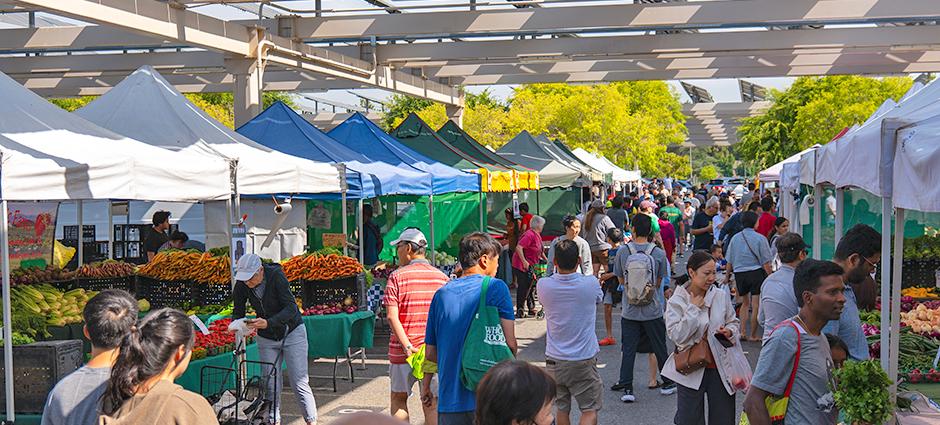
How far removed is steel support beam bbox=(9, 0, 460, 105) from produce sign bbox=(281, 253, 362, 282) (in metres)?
4.68

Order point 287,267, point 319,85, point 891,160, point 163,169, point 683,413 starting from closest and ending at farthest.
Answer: point 891,160
point 683,413
point 163,169
point 287,267
point 319,85

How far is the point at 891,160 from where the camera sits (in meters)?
5.68

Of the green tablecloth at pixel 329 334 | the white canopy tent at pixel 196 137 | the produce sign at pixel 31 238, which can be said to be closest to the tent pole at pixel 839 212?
the green tablecloth at pixel 329 334

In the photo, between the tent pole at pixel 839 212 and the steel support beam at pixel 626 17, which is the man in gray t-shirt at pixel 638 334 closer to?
the tent pole at pixel 839 212

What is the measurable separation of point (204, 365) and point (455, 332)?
3.68 meters

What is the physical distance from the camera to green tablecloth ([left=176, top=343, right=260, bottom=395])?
346 inches

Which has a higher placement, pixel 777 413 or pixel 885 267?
pixel 885 267

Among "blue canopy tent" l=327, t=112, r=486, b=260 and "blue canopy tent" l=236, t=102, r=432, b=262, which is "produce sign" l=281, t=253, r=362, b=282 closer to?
"blue canopy tent" l=236, t=102, r=432, b=262

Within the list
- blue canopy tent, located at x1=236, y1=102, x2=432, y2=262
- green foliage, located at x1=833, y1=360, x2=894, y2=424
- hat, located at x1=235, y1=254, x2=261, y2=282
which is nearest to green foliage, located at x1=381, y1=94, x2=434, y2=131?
blue canopy tent, located at x1=236, y1=102, x2=432, y2=262

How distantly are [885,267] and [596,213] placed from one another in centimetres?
1109

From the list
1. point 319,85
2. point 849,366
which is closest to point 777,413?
point 849,366

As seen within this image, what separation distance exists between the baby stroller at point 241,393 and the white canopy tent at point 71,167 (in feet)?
4.94

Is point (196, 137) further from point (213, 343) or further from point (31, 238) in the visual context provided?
point (213, 343)

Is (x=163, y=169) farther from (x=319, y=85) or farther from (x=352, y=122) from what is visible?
(x=319, y=85)
